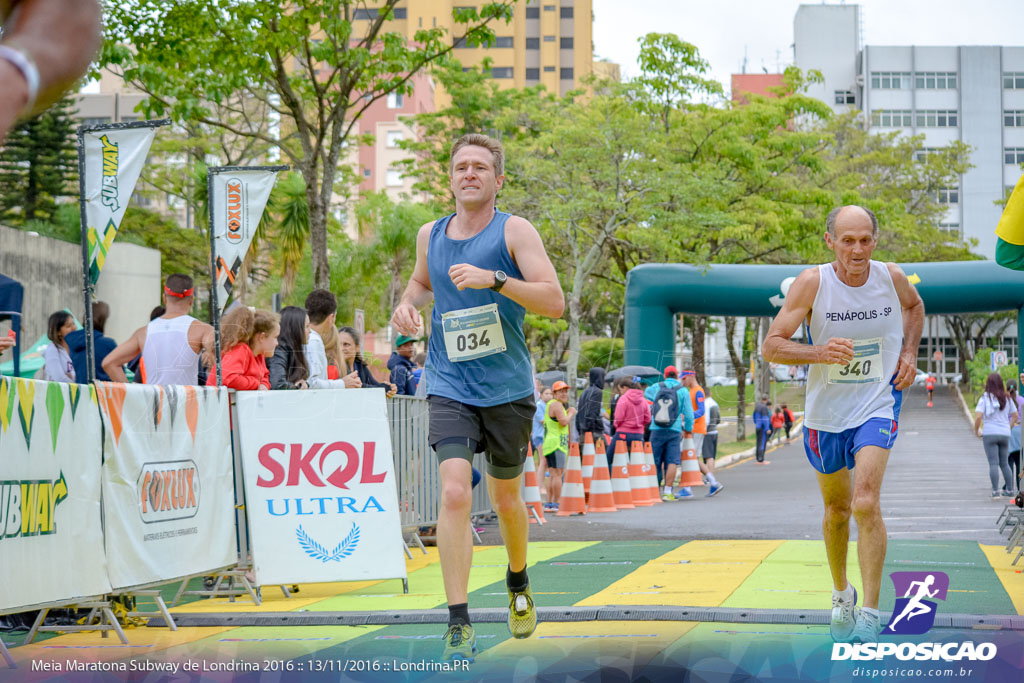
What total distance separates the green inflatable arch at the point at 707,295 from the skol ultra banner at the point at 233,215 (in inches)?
543

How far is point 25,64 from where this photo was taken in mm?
1280

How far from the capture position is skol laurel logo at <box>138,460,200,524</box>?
22.2ft

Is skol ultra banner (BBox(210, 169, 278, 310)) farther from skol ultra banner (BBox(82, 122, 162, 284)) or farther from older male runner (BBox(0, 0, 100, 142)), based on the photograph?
older male runner (BBox(0, 0, 100, 142))

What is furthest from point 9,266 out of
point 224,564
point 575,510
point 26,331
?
point 224,564

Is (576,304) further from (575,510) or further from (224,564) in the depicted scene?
(224,564)

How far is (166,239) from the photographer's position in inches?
1724

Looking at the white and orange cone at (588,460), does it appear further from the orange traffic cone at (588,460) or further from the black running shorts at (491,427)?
the black running shorts at (491,427)

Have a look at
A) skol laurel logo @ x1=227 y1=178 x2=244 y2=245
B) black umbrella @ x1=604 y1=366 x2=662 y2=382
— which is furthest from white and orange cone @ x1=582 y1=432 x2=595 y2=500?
skol laurel logo @ x1=227 y1=178 x2=244 y2=245

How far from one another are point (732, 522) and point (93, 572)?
8748 mm

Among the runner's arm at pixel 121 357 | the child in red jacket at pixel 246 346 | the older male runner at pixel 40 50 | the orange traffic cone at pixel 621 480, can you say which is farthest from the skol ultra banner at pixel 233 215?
the orange traffic cone at pixel 621 480

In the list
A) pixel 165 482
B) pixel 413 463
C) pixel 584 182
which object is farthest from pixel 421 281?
pixel 584 182

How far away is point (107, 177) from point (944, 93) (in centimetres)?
8140

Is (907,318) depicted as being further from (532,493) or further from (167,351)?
(532,493)

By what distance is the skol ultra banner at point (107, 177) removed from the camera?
7.04m
